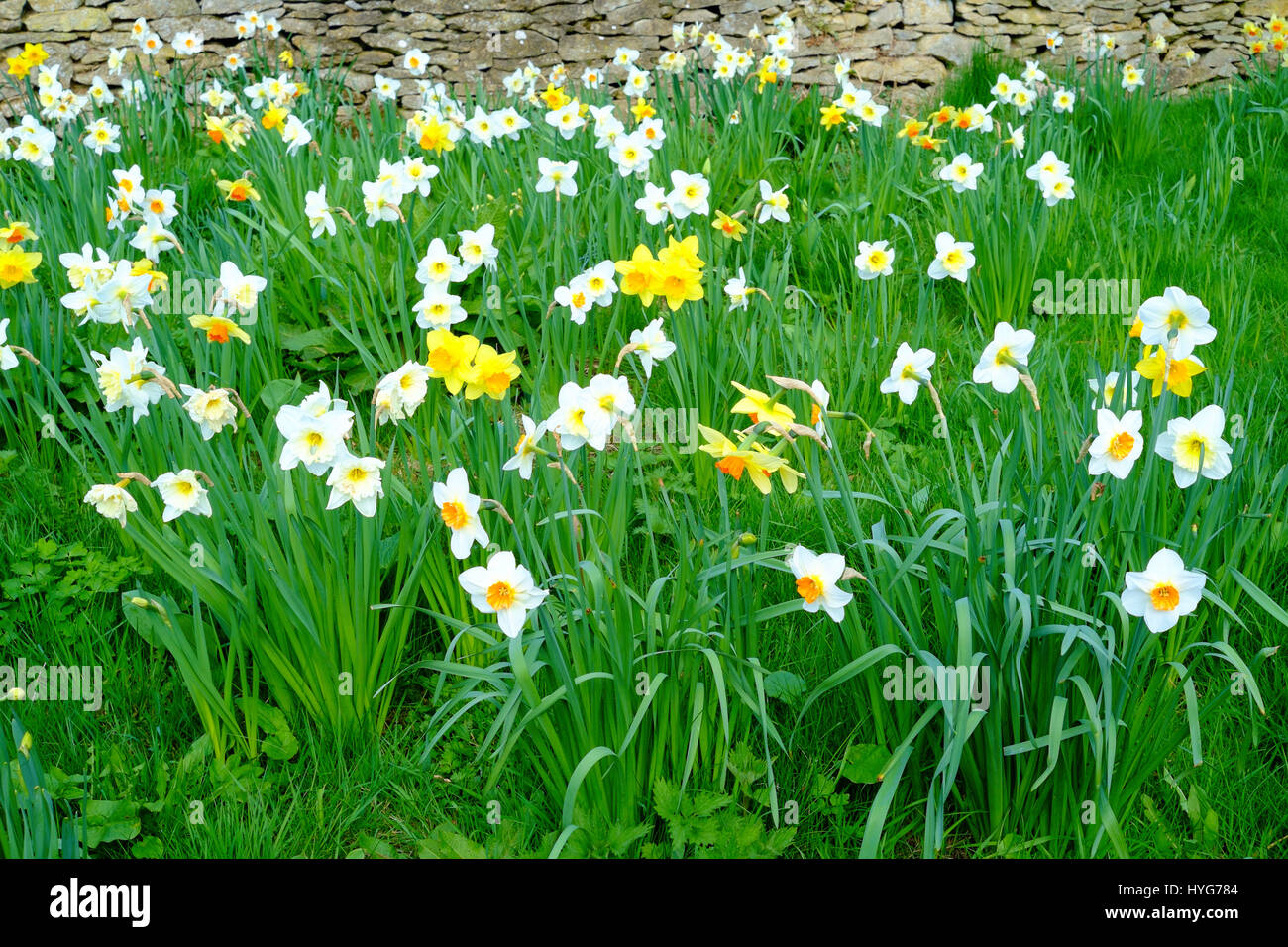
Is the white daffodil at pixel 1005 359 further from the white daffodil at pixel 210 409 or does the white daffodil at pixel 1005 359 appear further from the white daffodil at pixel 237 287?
the white daffodil at pixel 237 287

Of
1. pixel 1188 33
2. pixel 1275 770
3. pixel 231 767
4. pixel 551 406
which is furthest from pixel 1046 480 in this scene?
pixel 1188 33

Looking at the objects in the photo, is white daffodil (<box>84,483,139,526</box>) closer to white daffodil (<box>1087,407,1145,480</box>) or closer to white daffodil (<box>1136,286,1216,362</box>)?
white daffodil (<box>1087,407,1145,480</box>)

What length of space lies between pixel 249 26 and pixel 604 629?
5120 mm

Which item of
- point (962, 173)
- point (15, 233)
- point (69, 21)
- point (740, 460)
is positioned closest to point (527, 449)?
point (740, 460)

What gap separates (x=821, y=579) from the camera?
4.83 ft

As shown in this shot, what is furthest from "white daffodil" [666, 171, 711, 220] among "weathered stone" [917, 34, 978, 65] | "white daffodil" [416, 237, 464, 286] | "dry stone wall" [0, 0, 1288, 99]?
"weathered stone" [917, 34, 978, 65]

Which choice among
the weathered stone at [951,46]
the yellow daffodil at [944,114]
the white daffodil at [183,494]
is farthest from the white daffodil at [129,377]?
the weathered stone at [951,46]

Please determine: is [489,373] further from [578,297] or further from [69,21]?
[69,21]

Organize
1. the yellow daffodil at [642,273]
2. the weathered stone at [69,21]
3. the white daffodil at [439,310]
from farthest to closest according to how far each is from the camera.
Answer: the weathered stone at [69,21]
the white daffodil at [439,310]
the yellow daffodil at [642,273]

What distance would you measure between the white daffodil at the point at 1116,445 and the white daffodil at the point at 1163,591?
0.60ft

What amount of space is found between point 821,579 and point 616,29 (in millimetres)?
5739

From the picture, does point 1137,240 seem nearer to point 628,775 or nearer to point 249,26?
point 628,775

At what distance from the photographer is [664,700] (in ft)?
5.24

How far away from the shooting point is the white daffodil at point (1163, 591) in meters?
1.34
